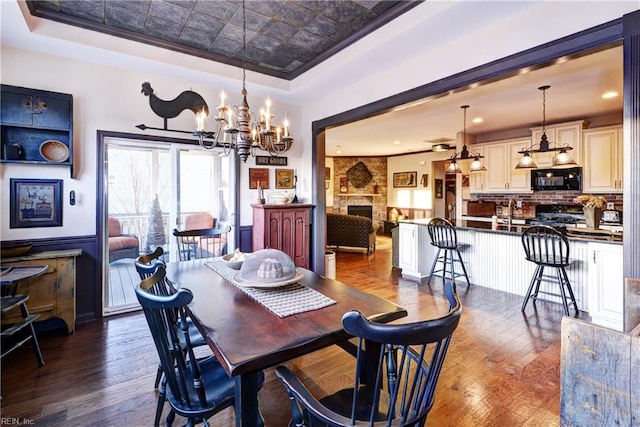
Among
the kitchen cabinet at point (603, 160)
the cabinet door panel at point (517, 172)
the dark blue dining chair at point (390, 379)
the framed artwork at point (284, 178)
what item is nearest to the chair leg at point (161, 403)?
the dark blue dining chair at point (390, 379)

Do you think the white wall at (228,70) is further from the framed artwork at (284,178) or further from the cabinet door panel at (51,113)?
the framed artwork at (284,178)

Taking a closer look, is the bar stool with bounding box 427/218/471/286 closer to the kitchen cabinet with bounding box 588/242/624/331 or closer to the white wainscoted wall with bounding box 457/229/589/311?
the white wainscoted wall with bounding box 457/229/589/311

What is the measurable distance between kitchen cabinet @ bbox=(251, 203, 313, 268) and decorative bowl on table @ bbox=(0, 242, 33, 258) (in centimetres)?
223

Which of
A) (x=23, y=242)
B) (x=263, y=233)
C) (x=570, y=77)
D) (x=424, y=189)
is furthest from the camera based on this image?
(x=424, y=189)

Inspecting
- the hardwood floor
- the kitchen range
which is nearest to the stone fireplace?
the kitchen range

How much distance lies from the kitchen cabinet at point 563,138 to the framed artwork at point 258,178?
4.62m

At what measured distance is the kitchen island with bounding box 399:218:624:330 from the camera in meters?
3.00

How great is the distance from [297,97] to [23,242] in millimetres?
3403

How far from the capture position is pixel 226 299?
69.8 inches

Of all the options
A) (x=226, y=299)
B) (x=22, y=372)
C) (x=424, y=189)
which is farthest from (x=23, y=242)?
(x=424, y=189)

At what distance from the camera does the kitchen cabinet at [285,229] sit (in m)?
4.07

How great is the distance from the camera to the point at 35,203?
306 centimetres

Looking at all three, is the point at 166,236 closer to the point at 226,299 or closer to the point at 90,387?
the point at 90,387

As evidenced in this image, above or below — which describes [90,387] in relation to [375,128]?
below
